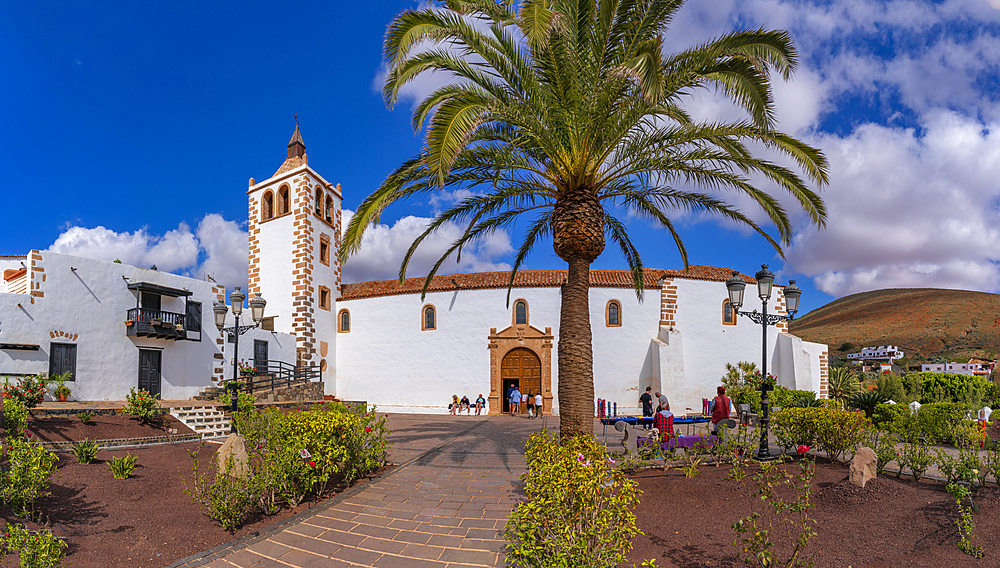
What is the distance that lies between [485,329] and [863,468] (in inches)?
659

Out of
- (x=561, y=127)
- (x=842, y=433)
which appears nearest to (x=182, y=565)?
(x=561, y=127)

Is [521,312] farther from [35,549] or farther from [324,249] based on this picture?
[35,549]

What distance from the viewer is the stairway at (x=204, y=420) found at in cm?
1224

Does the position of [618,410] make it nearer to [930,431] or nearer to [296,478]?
[930,431]

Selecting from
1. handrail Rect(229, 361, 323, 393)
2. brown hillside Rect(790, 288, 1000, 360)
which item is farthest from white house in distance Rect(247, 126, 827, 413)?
brown hillside Rect(790, 288, 1000, 360)


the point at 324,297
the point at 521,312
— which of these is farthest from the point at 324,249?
the point at 521,312

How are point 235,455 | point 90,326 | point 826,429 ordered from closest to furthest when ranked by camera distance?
point 235,455 < point 826,429 < point 90,326

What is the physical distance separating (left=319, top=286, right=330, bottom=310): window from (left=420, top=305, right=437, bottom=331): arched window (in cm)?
499

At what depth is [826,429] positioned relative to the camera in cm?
712

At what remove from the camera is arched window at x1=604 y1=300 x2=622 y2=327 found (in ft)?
68.5

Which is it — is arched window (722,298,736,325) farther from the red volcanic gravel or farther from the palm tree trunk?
the palm tree trunk

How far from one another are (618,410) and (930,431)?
12.1 metres

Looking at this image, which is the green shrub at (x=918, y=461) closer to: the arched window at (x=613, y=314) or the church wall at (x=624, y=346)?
the church wall at (x=624, y=346)

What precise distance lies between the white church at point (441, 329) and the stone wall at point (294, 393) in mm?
2070
